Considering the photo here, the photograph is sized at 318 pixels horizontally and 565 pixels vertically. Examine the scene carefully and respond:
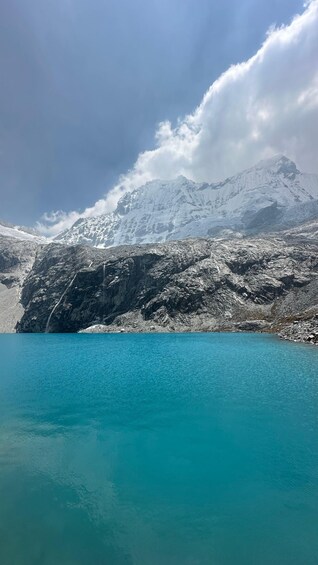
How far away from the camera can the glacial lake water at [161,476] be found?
14.5 metres

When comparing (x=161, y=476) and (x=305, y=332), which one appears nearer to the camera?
(x=161, y=476)

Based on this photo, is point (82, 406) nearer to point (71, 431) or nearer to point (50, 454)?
point (71, 431)

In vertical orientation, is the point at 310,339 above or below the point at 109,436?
above

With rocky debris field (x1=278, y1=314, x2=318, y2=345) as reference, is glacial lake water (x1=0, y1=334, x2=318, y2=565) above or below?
below

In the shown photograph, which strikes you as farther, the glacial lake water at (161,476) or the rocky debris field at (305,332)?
the rocky debris field at (305,332)

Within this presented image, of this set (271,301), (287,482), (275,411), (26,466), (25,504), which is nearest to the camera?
(25,504)

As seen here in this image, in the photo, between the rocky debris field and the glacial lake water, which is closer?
the glacial lake water

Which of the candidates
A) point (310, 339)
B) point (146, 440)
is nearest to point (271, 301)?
point (310, 339)

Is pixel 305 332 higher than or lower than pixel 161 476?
higher

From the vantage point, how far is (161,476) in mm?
20375

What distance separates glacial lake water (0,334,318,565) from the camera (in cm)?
1446

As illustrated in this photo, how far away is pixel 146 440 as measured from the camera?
25906 mm

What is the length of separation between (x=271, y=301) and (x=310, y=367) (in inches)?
4971

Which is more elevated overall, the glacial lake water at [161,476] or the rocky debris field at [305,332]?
the rocky debris field at [305,332]
